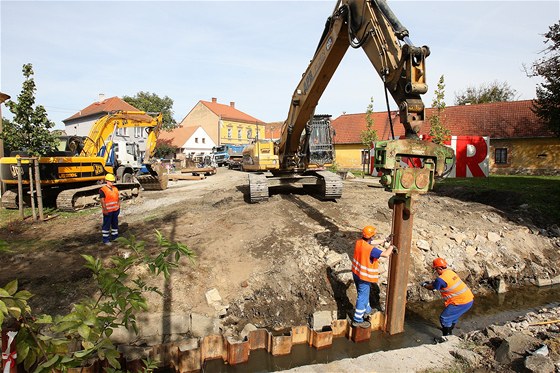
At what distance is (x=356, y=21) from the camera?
603 cm

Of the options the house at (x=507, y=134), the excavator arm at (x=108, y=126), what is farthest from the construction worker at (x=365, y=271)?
the house at (x=507, y=134)

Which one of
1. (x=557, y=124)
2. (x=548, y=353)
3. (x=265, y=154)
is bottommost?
(x=548, y=353)

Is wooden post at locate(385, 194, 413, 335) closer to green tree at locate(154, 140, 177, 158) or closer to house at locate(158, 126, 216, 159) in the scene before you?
green tree at locate(154, 140, 177, 158)

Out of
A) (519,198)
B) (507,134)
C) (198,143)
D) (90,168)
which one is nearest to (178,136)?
(198,143)

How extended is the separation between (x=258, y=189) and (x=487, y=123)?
23.5 meters

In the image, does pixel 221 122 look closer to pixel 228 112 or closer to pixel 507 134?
pixel 228 112

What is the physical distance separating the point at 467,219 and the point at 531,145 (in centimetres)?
1934

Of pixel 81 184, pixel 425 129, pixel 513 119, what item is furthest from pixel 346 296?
pixel 513 119

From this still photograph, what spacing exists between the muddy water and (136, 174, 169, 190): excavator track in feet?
40.3

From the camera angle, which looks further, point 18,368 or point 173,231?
point 173,231

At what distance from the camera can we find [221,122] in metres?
48.0

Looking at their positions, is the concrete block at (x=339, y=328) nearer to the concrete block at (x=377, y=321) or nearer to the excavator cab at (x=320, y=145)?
the concrete block at (x=377, y=321)

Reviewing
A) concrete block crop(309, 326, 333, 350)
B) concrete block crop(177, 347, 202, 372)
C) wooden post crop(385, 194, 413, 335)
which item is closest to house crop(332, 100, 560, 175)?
wooden post crop(385, 194, 413, 335)

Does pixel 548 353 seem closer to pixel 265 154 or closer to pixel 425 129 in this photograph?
pixel 265 154
